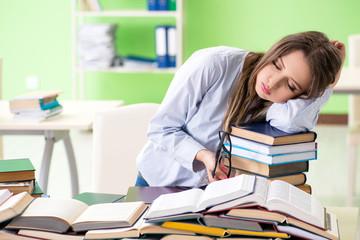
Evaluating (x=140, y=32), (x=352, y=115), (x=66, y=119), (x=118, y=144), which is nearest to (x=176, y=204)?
(x=118, y=144)

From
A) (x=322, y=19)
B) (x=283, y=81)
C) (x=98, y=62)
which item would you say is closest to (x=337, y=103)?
(x=322, y=19)

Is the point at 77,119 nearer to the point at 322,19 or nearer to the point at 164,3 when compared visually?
the point at 164,3

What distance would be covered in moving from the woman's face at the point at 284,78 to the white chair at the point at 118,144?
0.64m

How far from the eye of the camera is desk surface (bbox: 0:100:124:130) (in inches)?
99.1

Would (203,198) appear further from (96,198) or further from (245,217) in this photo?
(96,198)

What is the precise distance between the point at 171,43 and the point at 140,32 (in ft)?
1.94

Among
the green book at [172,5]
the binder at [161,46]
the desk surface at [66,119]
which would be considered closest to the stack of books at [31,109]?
the desk surface at [66,119]

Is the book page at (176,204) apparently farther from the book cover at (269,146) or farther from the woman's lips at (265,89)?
the woman's lips at (265,89)

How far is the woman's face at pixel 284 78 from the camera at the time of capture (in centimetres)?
146

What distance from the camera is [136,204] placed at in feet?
4.35

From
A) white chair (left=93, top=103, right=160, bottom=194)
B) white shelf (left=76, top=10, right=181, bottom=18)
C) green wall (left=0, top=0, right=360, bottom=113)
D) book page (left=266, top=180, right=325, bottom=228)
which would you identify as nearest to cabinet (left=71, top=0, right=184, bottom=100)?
white shelf (left=76, top=10, right=181, bottom=18)

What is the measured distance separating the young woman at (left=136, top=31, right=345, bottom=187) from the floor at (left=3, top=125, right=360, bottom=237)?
194 cm

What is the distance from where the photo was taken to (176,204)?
1.22 m

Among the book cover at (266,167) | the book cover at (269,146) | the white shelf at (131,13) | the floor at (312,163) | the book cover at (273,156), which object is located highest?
the white shelf at (131,13)
